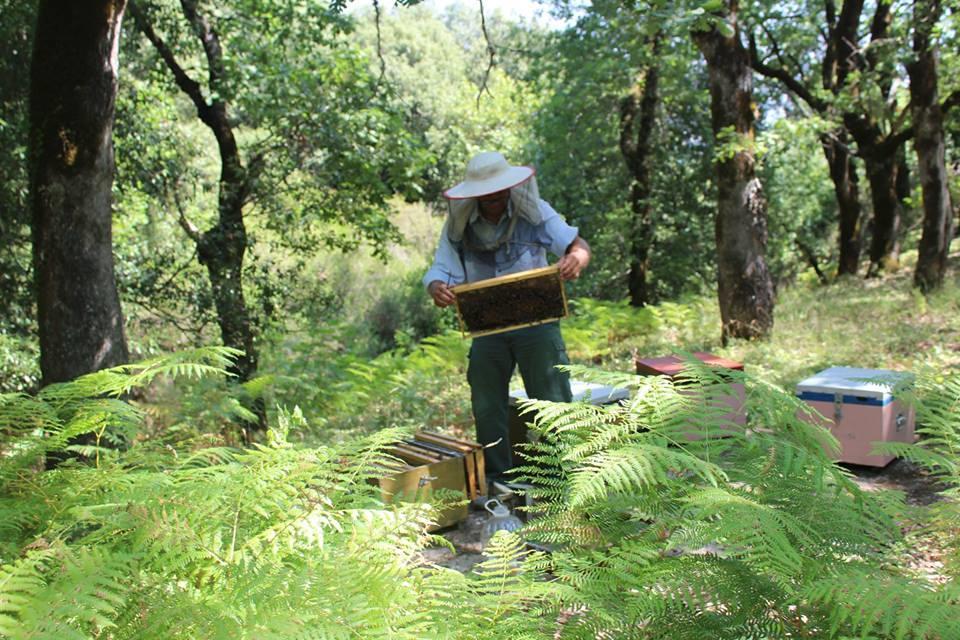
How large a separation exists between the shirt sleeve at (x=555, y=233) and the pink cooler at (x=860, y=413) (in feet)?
6.75

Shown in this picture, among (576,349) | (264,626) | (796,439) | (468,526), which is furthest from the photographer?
(576,349)

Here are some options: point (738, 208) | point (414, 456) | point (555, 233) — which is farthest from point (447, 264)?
point (738, 208)

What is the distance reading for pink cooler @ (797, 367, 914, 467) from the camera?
195 inches

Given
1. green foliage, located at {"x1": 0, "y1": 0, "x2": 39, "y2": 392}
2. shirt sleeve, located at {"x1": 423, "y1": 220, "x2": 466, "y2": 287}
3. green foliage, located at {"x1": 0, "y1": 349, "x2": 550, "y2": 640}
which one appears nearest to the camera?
green foliage, located at {"x1": 0, "y1": 349, "x2": 550, "y2": 640}

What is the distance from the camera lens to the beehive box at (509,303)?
4.43m

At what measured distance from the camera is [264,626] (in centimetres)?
128

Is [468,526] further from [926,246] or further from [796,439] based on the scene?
[926,246]

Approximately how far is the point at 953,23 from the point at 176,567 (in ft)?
38.0

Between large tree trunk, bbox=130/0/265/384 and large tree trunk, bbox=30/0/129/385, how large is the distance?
435 cm

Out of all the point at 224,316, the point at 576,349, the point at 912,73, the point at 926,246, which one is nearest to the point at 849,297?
the point at 926,246

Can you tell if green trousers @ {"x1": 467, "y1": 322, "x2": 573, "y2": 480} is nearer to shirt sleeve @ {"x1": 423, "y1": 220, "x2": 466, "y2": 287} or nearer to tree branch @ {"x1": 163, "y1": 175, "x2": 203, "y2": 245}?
shirt sleeve @ {"x1": 423, "y1": 220, "x2": 466, "y2": 287}

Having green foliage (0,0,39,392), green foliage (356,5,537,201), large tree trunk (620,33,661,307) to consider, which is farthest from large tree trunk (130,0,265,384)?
large tree trunk (620,33,661,307)

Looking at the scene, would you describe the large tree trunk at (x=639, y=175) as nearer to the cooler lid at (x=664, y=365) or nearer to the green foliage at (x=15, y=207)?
the cooler lid at (x=664, y=365)

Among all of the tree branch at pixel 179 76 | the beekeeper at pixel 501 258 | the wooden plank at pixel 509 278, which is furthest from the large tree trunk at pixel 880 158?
the wooden plank at pixel 509 278
